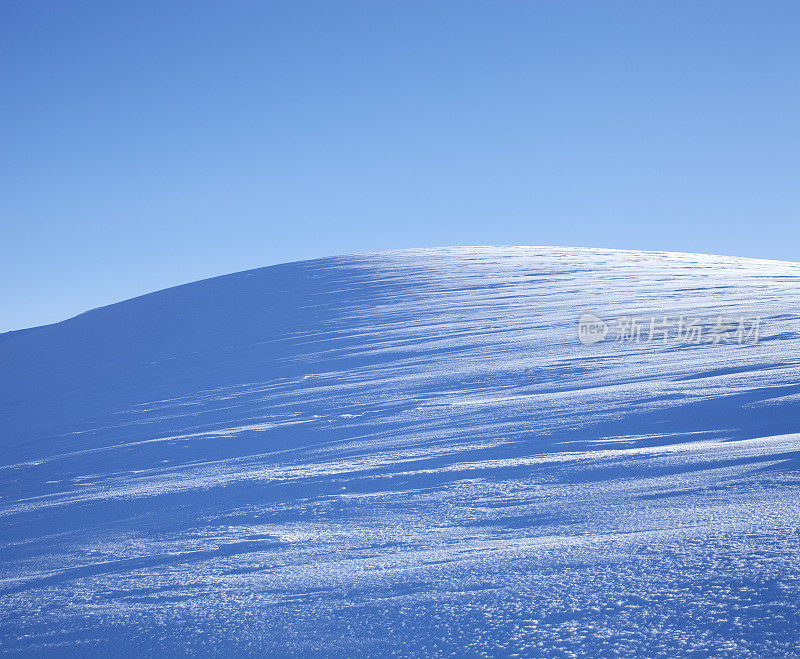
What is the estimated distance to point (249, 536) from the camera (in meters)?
2.21

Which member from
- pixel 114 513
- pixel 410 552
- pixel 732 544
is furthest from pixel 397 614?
pixel 114 513

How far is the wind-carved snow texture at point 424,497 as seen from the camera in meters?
1.54

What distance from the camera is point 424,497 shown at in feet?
7.83

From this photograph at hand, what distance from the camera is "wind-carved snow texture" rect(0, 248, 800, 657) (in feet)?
5.05
